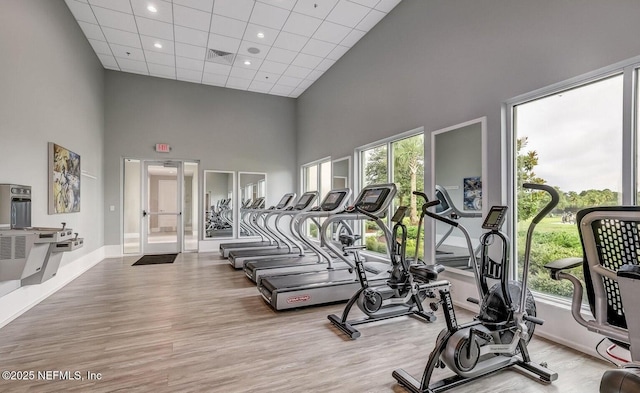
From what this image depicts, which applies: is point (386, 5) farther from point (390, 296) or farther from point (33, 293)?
point (33, 293)

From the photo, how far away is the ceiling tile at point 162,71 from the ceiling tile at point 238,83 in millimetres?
1375

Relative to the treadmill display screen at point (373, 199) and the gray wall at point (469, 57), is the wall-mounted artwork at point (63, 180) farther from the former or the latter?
the gray wall at point (469, 57)

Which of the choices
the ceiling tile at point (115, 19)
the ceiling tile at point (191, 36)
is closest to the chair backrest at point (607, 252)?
the ceiling tile at point (191, 36)

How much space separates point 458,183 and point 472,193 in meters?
0.26

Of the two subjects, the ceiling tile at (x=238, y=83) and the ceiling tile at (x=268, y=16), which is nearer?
the ceiling tile at (x=268, y=16)

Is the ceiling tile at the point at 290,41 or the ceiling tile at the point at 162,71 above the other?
the ceiling tile at the point at 162,71

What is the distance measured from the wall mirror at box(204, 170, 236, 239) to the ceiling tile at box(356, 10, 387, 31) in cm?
521

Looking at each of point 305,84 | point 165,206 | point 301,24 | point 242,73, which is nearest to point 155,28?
Result: point 242,73

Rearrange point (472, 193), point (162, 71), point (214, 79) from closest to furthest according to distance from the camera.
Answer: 1. point (472, 193)
2. point (162, 71)
3. point (214, 79)

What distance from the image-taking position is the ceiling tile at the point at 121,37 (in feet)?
19.0

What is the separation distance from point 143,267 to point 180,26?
478 cm

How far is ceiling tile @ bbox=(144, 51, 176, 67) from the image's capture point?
6.68m

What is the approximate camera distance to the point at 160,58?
6.88 meters

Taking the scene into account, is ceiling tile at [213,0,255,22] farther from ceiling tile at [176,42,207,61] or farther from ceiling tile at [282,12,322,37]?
ceiling tile at [176,42,207,61]
